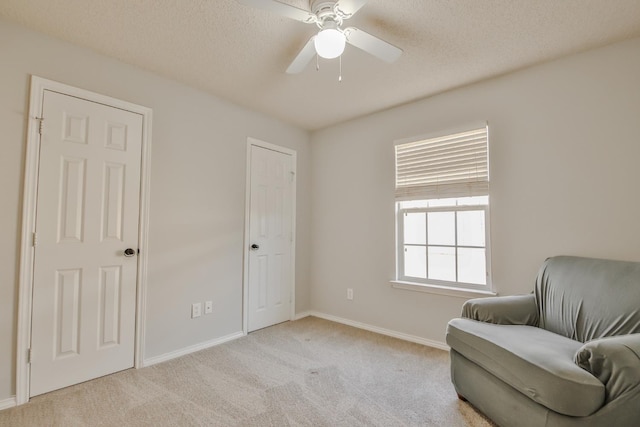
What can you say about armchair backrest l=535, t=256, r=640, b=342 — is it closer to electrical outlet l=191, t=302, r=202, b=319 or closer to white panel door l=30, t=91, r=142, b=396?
electrical outlet l=191, t=302, r=202, b=319

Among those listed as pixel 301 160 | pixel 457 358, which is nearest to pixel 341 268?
pixel 301 160

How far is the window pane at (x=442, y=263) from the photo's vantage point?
9.14 ft

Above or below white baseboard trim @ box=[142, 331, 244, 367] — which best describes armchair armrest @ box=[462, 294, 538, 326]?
above

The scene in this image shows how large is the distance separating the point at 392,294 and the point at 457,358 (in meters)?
1.20

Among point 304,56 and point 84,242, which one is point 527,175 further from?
point 84,242

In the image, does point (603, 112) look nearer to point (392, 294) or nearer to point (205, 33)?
point (392, 294)

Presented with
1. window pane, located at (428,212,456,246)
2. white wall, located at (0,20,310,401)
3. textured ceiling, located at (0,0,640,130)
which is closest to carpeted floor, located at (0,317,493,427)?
white wall, located at (0,20,310,401)

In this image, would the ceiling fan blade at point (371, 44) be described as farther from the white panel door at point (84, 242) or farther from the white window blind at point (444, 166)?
the white panel door at point (84, 242)

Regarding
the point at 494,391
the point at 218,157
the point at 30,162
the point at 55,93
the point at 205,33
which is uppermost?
the point at 205,33

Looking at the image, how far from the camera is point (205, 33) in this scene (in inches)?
78.2

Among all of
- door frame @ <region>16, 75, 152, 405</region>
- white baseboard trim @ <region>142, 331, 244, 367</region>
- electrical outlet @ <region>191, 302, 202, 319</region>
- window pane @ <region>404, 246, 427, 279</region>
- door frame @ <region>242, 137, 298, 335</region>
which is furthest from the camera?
door frame @ <region>242, 137, 298, 335</region>

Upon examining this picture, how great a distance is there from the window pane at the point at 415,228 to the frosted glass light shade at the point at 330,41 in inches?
75.2

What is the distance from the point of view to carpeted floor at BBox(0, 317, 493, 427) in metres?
1.73

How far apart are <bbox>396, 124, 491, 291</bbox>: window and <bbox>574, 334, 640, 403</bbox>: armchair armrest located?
1.24 m
